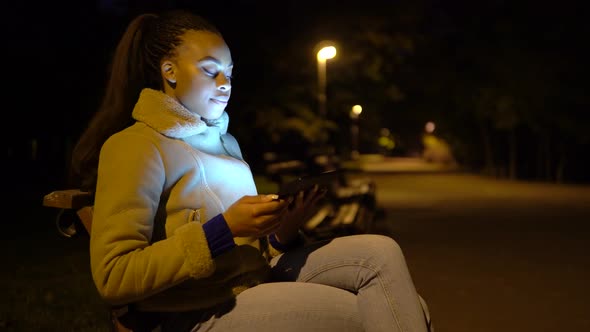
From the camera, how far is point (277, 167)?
7715 mm

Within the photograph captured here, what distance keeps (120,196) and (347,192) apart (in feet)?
33.5

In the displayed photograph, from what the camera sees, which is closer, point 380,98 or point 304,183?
point 304,183

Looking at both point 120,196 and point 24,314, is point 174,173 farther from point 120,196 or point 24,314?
point 24,314

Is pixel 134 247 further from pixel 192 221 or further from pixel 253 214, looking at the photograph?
pixel 253 214

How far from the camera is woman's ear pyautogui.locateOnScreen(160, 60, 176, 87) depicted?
2068 mm

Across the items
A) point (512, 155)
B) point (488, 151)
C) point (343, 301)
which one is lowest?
point (488, 151)

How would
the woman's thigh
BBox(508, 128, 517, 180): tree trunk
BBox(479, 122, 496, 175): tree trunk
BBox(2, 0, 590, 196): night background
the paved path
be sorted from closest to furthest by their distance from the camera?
the woman's thigh < the paved path < BBox(2, 0, 590, 196): night background < BBox(508, 128, 517, 180): tree trunk < BBox(479, 122, 496, 175): tree trunk

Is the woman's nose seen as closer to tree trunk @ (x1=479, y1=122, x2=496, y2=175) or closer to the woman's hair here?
the woman's hair

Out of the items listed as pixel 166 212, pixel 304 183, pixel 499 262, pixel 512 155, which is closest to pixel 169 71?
pixel 166 212

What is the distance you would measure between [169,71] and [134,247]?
67 cm

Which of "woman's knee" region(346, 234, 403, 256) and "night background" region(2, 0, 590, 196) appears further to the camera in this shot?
"night background" region(2, 0, 590, 196)

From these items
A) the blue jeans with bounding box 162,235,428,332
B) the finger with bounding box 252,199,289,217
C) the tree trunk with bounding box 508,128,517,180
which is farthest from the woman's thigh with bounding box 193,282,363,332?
the tree trunk with bounding box 508,128,517,180

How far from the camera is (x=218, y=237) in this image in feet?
5.65

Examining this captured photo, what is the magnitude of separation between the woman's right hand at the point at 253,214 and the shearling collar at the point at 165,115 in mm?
373
